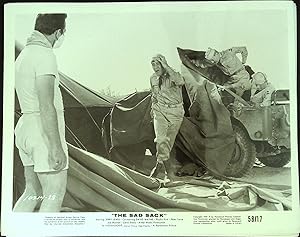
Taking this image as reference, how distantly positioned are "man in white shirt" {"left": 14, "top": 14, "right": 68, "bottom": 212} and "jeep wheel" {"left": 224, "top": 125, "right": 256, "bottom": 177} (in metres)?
0.20

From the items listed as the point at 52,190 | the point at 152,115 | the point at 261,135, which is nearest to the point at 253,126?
the point at 261,135

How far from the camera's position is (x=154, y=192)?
0.52 metres

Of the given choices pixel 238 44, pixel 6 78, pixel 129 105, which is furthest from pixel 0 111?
pixel 238 44

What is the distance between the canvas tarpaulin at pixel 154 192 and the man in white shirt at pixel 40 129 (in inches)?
0.8

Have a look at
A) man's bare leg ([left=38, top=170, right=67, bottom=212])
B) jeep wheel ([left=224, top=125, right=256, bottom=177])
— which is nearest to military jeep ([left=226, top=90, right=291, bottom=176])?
jeep wheel ([left=224, top=125, right=256, bottom=177])

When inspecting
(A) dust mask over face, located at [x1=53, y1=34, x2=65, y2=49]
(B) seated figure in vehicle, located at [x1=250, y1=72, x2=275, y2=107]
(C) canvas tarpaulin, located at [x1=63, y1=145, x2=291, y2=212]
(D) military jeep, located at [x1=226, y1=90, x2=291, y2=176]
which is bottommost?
(C) canvas tarpaulin, located at [x1=63, y1=145, x2=291, y2=212]

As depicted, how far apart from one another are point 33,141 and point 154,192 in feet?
0.52

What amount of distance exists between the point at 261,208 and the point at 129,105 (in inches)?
8.0

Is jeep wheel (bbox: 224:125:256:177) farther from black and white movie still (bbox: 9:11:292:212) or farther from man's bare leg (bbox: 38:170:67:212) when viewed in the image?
man's bare leg (bbox: 38:170:67:212)

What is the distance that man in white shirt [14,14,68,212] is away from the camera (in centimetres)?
52

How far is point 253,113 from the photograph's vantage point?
53 cm

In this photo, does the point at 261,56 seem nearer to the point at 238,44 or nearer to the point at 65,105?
the point at 238,44

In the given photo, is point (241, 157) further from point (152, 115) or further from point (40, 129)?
point (40, 129)

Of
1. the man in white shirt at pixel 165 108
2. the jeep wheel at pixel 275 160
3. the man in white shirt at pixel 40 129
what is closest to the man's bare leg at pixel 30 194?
the man in white shirt at pixel 40 129
